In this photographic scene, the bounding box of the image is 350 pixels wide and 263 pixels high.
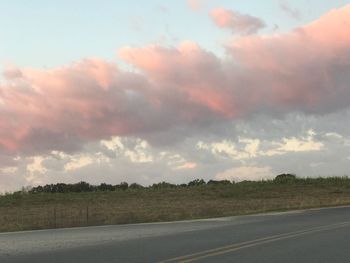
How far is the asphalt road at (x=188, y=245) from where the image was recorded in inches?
489

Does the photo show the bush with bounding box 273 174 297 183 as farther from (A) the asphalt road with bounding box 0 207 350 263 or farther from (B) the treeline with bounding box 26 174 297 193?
(A) the asphalt road with bounding box 0 207 350 263

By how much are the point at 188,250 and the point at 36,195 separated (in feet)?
159

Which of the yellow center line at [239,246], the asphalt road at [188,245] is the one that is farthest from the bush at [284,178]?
the yellow center line at [239,246]

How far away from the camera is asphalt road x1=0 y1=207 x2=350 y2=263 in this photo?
1242 centimetres

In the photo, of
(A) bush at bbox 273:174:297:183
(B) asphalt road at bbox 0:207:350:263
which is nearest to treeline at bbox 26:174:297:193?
(A) bush at bbox 273:174:297:183

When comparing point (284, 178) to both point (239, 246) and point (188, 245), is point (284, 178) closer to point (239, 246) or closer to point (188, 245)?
point (188, 245)

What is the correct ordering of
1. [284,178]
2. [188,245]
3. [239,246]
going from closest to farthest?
[239,246] < [188,245] < [284,178]

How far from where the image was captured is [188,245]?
14.8m

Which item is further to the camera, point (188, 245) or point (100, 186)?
point (100, 186)

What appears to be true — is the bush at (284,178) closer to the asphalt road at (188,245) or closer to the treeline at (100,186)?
the treeline at (100,186)

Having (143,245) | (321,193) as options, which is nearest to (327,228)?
(143,245)

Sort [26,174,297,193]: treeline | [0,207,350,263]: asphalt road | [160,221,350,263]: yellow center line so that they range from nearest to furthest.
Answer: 1. [160,221,350,263]: yellow center line
2. [0,207,350,263]: asphalt road
3. [26,174,297,193]: treeline

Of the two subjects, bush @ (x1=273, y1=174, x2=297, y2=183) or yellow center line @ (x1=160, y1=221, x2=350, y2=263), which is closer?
yellow center line @ (x1=160, y1=221, x2=350, y2=263)

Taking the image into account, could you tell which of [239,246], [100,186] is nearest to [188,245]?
[239,246]
